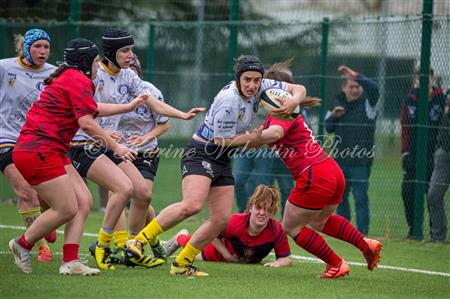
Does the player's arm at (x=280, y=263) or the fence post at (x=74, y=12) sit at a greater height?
the fence post at (x=74, y=12)

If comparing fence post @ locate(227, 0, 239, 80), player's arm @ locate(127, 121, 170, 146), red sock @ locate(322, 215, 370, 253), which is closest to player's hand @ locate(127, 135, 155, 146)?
player's arm @ locate(127, 121, 170, 146)

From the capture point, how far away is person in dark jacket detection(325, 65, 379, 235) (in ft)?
36.6

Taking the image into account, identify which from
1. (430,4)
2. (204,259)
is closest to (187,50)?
(430,4)

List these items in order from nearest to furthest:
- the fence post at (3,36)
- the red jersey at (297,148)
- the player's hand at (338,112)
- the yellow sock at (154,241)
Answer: the red jersey at (297,148)
the yellow sock at (154,241)
the player's hand at (338,112)
the fence post at (3,36)

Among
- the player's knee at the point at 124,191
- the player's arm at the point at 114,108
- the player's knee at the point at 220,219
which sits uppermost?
the player's arm at the point at 114,108

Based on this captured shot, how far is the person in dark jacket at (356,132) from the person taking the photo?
1115cm

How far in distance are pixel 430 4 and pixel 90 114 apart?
529 centimetres

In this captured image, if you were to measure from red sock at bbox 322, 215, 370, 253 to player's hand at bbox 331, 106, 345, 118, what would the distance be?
3464mm

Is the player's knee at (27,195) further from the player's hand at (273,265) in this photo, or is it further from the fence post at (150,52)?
the fence post at (150,52)

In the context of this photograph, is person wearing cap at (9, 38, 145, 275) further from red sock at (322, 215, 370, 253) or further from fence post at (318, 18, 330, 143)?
fence post at (318, 18, 330, 143)

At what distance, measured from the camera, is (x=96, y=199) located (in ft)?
45.8

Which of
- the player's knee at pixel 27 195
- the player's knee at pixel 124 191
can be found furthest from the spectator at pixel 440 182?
the player's knee at pixel 27 195

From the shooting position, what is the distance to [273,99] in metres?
7.49

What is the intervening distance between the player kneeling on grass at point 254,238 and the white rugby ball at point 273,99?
1179mm
